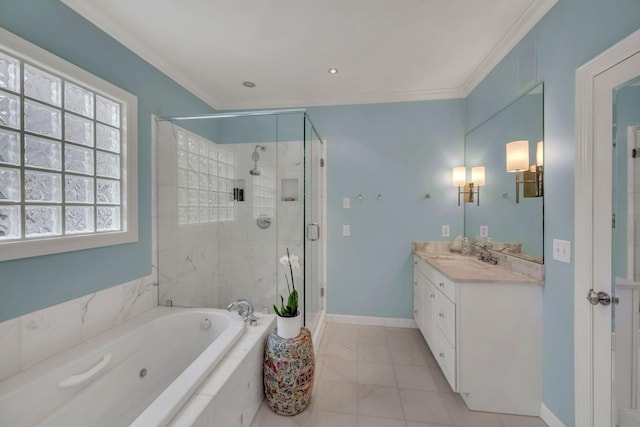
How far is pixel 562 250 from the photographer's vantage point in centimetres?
137

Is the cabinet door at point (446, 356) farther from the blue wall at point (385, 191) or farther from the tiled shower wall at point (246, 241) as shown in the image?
the tiled shower wall at point (246, 241)

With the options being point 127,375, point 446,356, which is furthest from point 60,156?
point 446,356

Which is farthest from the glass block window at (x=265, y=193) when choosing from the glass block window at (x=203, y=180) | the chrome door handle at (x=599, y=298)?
the chrome door handle at (x=599, y=298)

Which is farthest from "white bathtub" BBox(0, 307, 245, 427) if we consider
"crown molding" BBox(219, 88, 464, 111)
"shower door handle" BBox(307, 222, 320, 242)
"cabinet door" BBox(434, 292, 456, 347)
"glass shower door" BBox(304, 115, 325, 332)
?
"crown molding" BBox(219, 88, 464, 111)

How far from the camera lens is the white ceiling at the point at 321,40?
4.93 feet

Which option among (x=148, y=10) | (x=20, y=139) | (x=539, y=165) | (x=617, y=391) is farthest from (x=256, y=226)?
(x=617, y=391)

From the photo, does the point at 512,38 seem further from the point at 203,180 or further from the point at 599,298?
the point at 203,180

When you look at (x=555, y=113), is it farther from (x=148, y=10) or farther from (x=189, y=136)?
(x=189, y=136)

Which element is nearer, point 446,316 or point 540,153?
point 540,153

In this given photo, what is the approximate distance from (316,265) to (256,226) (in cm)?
75

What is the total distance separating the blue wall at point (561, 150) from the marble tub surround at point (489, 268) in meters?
0.10

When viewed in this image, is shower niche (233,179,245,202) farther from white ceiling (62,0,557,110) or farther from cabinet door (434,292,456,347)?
cabinet door (434,292,456,347)

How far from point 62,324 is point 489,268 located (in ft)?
8.99

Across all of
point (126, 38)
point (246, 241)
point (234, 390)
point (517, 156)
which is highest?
point (126, 38)
